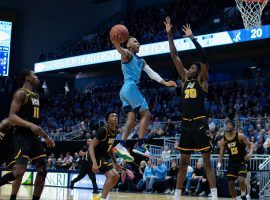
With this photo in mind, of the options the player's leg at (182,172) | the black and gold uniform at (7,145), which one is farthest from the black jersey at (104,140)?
the player's leg at (182,172)

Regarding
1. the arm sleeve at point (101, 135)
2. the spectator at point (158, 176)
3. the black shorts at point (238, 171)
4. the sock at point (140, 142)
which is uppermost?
the arm sleeve at point (101, 135)

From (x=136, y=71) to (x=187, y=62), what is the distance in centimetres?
2181

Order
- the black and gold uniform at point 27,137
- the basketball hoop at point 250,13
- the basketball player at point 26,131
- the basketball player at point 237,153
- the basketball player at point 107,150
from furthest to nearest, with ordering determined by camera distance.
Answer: the basketball hoop at point 250,13 < the basketball player at point 237,153 < the basketball player at point 107,150 < the black and gold uniform at point 27,137 < the basketball player at point 26,131

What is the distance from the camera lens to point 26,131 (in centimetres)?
785

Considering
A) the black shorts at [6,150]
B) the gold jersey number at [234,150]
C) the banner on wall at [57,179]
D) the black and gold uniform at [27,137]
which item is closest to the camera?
the black and gold uniform at [27,137]

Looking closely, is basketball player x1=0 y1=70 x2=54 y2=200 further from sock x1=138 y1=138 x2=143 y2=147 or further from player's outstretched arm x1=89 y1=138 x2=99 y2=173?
sock x1=138 y1=138 x2=143 y2=147

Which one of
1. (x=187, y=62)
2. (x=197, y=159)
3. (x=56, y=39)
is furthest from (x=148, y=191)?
(x=56, y=39)

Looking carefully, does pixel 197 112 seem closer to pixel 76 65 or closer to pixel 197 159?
pixel 197 159

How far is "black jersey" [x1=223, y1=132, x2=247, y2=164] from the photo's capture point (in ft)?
41.9

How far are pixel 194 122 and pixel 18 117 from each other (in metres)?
2.81

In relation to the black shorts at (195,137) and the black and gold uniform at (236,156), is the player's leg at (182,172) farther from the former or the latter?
the black and gold uniform at (236,156)

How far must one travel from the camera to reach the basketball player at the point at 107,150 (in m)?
9.50

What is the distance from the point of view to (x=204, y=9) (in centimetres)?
2952

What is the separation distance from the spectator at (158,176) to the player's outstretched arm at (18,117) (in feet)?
35.3
